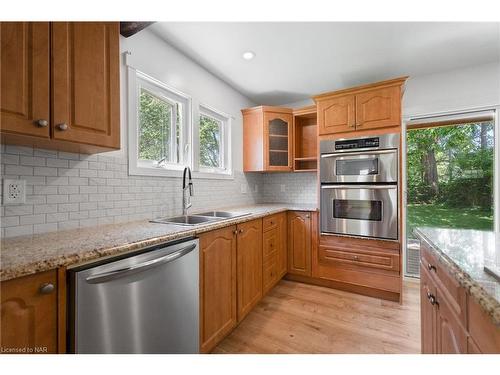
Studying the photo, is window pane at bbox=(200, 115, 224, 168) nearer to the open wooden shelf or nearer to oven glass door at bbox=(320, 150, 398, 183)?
the open wooden shelf

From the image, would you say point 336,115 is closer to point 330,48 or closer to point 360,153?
point 360,153

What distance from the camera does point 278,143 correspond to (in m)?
3.25

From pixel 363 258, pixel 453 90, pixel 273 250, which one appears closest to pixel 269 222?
pixel 273 250

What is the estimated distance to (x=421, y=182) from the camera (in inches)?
113

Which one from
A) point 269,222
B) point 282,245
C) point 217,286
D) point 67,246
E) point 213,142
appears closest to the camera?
point 67,246

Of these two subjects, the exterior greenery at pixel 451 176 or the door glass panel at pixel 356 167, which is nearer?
the door glass panel at pixel 356 167

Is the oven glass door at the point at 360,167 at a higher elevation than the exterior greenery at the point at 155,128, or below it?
below

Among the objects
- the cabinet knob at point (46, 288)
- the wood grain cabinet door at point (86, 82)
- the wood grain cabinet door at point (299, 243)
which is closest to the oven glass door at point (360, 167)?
the wood grain cabinet door at point (299, 243)

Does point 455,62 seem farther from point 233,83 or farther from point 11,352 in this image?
point 11,352

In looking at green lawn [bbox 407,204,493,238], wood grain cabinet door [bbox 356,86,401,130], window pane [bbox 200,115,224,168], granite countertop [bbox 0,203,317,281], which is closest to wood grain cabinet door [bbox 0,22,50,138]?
granite countertop [bbox 0,203,317,281]

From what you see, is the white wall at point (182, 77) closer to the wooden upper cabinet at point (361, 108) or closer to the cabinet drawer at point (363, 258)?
the wooden upper cabinet at point (361, 108)

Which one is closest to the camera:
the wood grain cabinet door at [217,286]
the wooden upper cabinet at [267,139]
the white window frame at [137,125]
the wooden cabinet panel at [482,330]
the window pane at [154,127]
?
the wooden cabinet panel at [482,330]

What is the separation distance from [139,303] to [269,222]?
153 centimetres

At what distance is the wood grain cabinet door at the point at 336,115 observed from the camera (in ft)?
8.48
